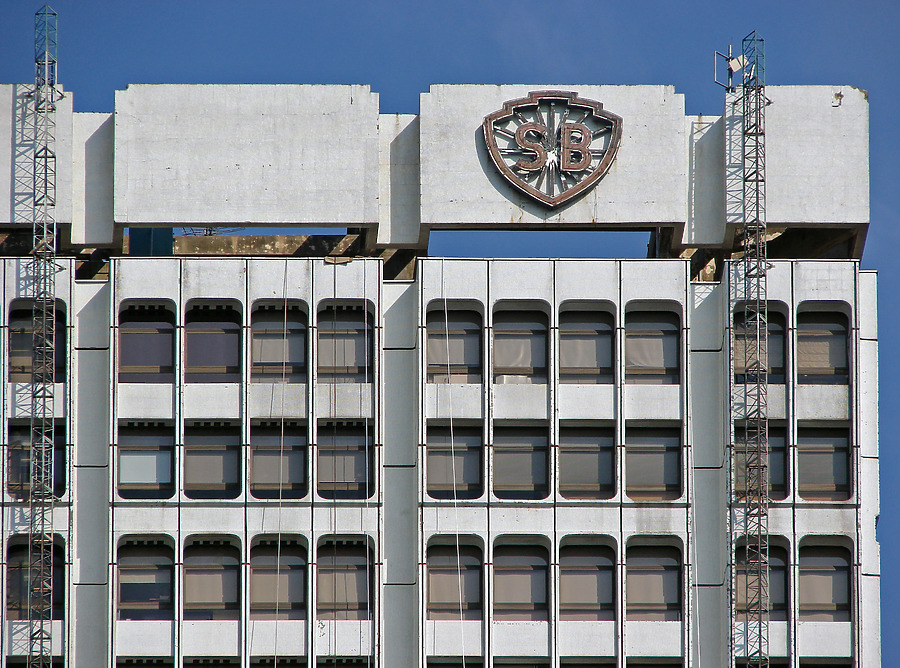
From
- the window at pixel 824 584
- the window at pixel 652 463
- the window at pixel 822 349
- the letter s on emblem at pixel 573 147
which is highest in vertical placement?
the letter s on emblem at pixel 573 147

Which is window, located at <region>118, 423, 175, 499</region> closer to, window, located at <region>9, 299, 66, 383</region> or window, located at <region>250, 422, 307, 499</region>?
window, located at <region>250, 422, 307, 499</region>

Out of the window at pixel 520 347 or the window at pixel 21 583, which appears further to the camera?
the window at pixel 520 347

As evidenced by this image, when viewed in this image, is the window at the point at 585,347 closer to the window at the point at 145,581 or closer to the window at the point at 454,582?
the window at the point at 454,582

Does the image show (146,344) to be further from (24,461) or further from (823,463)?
(823,463)

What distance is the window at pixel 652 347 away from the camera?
65.6 m

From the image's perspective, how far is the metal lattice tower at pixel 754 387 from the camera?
6334cm

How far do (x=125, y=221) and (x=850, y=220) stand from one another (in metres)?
32.8

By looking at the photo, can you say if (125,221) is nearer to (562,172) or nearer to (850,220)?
(562,172)

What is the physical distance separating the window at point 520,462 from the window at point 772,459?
27.8 ft

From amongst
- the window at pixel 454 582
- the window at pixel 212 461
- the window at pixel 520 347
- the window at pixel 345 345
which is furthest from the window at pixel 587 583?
the window at pixel 212 461

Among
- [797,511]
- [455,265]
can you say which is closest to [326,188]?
[455,265]

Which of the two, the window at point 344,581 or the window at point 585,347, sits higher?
the window at point 585,347

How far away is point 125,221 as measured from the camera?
66.1m

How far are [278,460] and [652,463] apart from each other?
16484 mm
